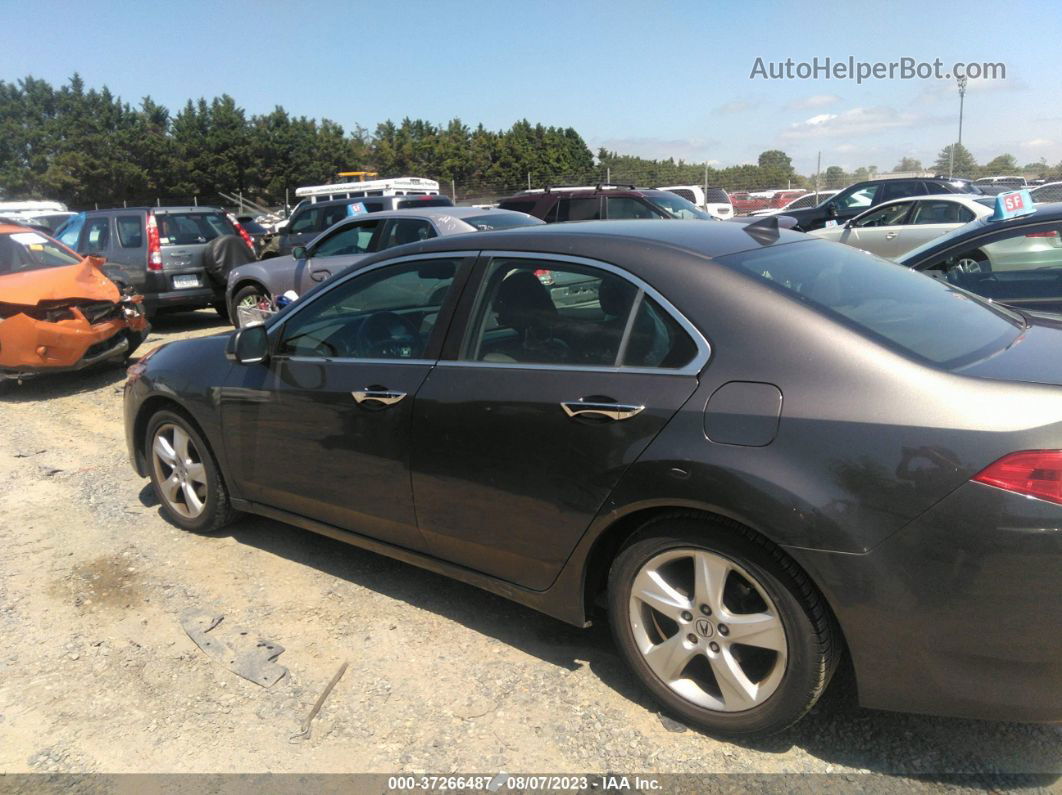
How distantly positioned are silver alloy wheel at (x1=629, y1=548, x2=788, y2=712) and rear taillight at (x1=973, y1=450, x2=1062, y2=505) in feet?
2.37

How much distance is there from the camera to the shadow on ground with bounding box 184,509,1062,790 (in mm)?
2555

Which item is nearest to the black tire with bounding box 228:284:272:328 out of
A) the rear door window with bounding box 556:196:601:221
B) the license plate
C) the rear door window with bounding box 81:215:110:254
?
the license plate

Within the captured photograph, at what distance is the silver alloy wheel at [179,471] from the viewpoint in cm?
439

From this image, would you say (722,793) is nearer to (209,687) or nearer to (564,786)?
(564,786)

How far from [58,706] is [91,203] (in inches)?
2341

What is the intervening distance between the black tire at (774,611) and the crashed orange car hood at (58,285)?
22.5 ft

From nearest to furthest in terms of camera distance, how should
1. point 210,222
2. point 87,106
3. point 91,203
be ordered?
1. point 210,222
2. point 91,203
3. point 87,106

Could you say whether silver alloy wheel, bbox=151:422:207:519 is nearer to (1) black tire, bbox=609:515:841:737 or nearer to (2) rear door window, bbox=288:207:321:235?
(1) black tire, bbox=609:515:841:737

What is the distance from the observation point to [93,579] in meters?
4.09

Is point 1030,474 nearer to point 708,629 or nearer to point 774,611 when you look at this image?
point 774,611

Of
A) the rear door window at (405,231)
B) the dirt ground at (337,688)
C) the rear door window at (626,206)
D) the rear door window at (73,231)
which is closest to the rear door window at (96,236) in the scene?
the rear door window at (73,231)

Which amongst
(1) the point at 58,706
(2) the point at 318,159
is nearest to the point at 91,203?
(2) the point at 318,159

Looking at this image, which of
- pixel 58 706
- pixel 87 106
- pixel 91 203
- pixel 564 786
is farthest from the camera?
pixel 87 106

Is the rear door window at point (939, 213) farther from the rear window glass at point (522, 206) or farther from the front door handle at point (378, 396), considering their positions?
the front door handle at point (378, 396)
